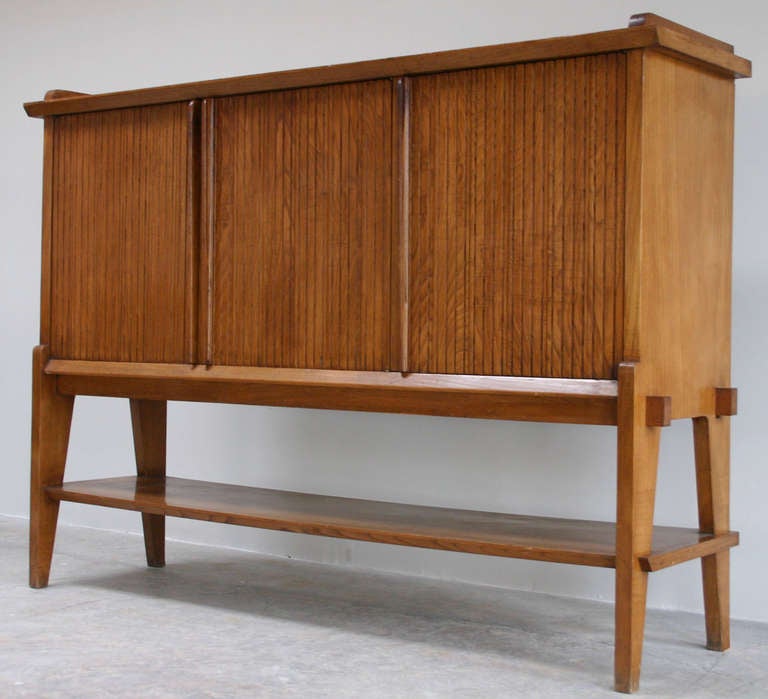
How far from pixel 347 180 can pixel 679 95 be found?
34.6 inches

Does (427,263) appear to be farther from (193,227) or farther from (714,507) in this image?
(714,507)

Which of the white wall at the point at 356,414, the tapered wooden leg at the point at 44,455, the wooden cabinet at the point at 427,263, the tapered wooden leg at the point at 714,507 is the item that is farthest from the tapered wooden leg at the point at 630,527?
the tapered wooden leg at the point at 44,455

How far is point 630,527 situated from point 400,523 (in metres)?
0.73

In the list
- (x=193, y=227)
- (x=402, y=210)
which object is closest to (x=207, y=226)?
(x=193, y=227)

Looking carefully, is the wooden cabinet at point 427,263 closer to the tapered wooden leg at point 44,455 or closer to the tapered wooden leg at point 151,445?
the tapered wooden leg at point 44,455

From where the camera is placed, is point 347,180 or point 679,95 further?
point 347,180

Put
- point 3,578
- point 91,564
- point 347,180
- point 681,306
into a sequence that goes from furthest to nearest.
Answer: point 91,564
point 3,578
point 347,180
point 681,306

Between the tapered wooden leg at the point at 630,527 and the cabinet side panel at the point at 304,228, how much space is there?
0.69m

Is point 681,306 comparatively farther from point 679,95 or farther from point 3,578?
point 3,578

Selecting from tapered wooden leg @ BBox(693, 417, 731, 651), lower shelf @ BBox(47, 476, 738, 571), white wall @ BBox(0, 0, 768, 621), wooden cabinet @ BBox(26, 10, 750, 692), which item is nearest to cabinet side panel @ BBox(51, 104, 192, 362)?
wooden cabinet @ BBox(26, 10, 750, 692)

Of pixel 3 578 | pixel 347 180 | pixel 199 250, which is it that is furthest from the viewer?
pixel 3 578

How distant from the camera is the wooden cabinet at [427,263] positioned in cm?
280

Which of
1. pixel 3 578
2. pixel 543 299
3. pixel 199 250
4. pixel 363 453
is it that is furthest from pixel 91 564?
pixel 543 299

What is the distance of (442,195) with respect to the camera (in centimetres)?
304
